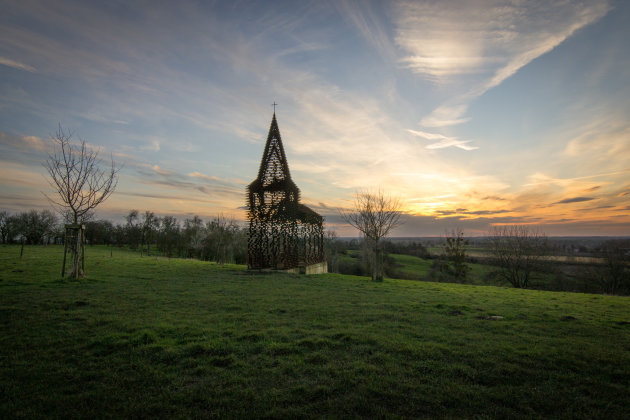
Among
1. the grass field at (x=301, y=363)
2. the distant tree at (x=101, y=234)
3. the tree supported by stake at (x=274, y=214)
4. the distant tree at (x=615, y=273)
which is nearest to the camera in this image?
the grass field at (x=301, y=363)

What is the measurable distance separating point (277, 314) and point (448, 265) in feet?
104

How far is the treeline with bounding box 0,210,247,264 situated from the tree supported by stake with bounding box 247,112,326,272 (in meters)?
18.2

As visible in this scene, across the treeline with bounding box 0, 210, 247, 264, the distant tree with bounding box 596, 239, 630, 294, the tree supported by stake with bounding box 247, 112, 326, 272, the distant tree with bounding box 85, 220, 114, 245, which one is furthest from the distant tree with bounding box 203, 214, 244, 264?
the distant tree with bounding box 596, 239, 630, 294

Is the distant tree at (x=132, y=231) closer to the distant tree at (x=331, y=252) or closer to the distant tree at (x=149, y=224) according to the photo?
the distant tree at (x=149, y=224)

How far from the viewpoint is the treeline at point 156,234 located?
41.5 m

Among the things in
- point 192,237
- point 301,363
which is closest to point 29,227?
point 192,237

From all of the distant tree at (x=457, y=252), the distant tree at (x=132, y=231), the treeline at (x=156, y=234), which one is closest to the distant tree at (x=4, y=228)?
the treeline at (x=156, y=234)

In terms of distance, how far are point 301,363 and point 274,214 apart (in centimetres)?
1744

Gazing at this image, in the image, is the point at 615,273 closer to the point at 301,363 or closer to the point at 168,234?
the point at 301,363

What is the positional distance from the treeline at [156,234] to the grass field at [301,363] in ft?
107

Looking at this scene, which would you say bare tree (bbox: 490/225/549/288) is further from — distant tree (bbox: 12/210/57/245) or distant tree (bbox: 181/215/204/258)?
distant tree (bbox: 12/210/57/245)

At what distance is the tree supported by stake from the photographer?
2184cm

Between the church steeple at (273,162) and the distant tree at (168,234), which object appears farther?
the distant tree at (168,234)

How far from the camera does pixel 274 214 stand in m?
21.8
